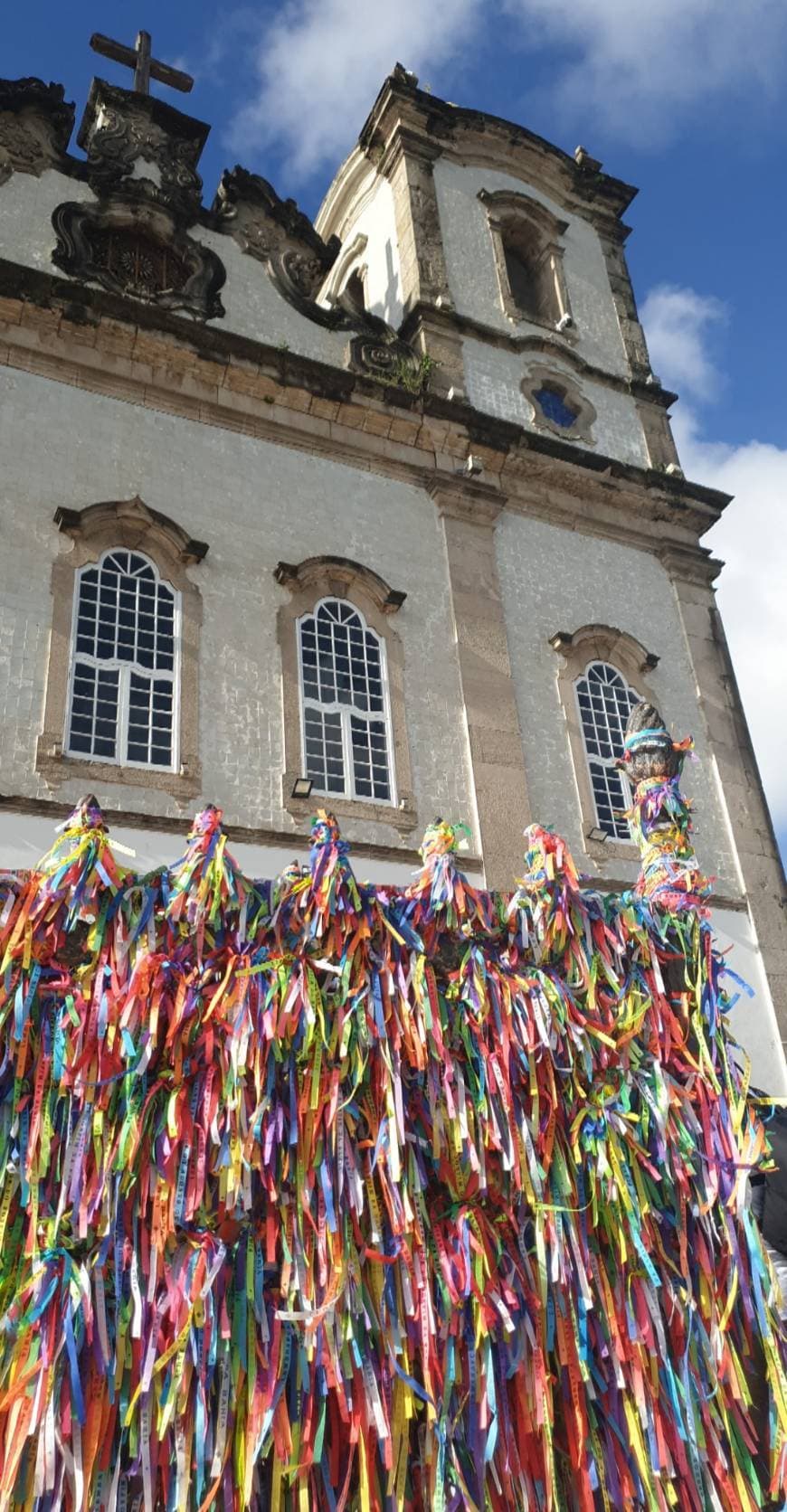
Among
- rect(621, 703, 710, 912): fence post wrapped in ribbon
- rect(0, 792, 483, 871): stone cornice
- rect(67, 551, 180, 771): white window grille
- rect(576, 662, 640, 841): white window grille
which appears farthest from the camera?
rect(576, 662, 640, 841): white window grille

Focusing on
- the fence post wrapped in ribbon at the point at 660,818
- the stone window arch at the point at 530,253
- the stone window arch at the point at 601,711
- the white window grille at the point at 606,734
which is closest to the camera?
the fence post wrapped in ribbon at the point at 660,818

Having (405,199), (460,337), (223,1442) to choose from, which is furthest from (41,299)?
(223,1442)

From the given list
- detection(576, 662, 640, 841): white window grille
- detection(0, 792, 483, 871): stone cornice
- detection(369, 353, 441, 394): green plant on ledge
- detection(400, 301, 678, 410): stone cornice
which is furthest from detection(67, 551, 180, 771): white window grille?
detection(400, 301, 678, 410): stone cornice

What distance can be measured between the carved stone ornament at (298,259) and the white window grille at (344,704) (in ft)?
13.4

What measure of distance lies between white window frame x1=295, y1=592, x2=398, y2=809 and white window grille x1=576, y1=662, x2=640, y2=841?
8.19ft

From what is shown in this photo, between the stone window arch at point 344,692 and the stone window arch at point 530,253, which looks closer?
the stone window arch at point 344,692

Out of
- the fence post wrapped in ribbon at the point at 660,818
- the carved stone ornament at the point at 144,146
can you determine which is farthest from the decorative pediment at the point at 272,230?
the fence post wrapped in ribbon at the point at 660,818

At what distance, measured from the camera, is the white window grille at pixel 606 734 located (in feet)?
38.9

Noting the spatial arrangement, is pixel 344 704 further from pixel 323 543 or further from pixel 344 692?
pixel 323 543

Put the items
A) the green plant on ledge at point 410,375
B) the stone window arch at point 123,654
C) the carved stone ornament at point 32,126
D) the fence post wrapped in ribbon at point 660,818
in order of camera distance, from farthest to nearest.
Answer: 1. the green plant on ledge at point 410,375
2. the carved stone ornament at point 32,126
3. the stone window arch at point 123,654
4. the fence post wrapped in ribbon at point 660,818

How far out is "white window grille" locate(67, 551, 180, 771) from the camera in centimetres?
950

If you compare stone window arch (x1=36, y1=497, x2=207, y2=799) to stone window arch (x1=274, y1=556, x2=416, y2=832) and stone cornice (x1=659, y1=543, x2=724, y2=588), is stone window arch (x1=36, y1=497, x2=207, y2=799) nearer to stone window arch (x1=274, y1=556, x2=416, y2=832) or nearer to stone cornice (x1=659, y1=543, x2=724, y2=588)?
stone window arch (x1=274, y1=556, x2=416, y2=832)

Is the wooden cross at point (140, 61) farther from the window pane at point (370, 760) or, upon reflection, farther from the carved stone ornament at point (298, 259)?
the window pane at point (370, 760)

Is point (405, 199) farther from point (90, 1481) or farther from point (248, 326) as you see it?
point (90, 1481)
